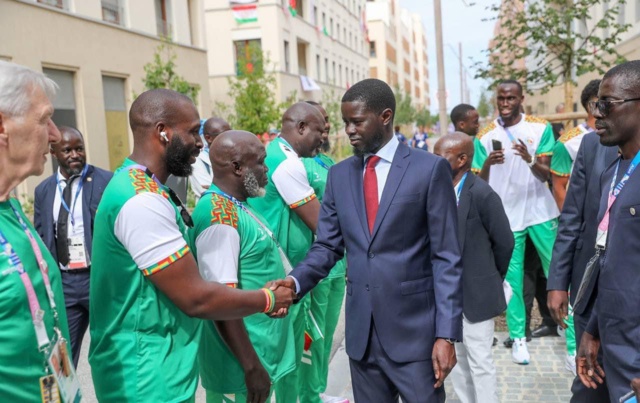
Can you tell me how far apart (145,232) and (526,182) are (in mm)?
4322

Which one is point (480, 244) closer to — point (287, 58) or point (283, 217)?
point (283, 217)

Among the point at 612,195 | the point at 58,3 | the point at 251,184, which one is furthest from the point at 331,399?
the point at 58,3

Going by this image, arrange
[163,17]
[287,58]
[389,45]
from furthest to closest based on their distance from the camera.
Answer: [389,45] → [287,58] → [163,17]

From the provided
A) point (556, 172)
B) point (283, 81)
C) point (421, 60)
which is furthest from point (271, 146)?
point (421, 60)

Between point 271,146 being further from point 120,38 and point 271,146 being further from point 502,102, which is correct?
point 120,38

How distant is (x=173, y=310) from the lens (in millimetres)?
2363

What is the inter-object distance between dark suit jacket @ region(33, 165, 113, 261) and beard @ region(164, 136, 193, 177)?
2.23 metres

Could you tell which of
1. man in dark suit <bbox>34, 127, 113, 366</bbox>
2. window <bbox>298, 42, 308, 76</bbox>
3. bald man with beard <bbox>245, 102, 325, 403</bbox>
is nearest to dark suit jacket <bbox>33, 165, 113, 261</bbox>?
man in dark suit <bbox>34, 127, 113, 366</bbox>

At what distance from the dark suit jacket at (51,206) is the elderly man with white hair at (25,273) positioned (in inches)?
103

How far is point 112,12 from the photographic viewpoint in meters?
16.8

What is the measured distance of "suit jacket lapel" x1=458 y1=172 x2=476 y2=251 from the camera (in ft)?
12.8

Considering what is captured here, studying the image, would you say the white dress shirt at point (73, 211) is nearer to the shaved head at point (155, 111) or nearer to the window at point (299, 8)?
the shaved head at point (155, 111)

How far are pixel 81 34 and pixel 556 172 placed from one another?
13697 millimetres

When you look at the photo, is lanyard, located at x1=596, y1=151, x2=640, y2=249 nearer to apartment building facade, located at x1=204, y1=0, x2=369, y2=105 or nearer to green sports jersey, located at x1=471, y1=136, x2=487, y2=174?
green sports jersey, located at x1=471, y1=136, x2=487, y2=174
